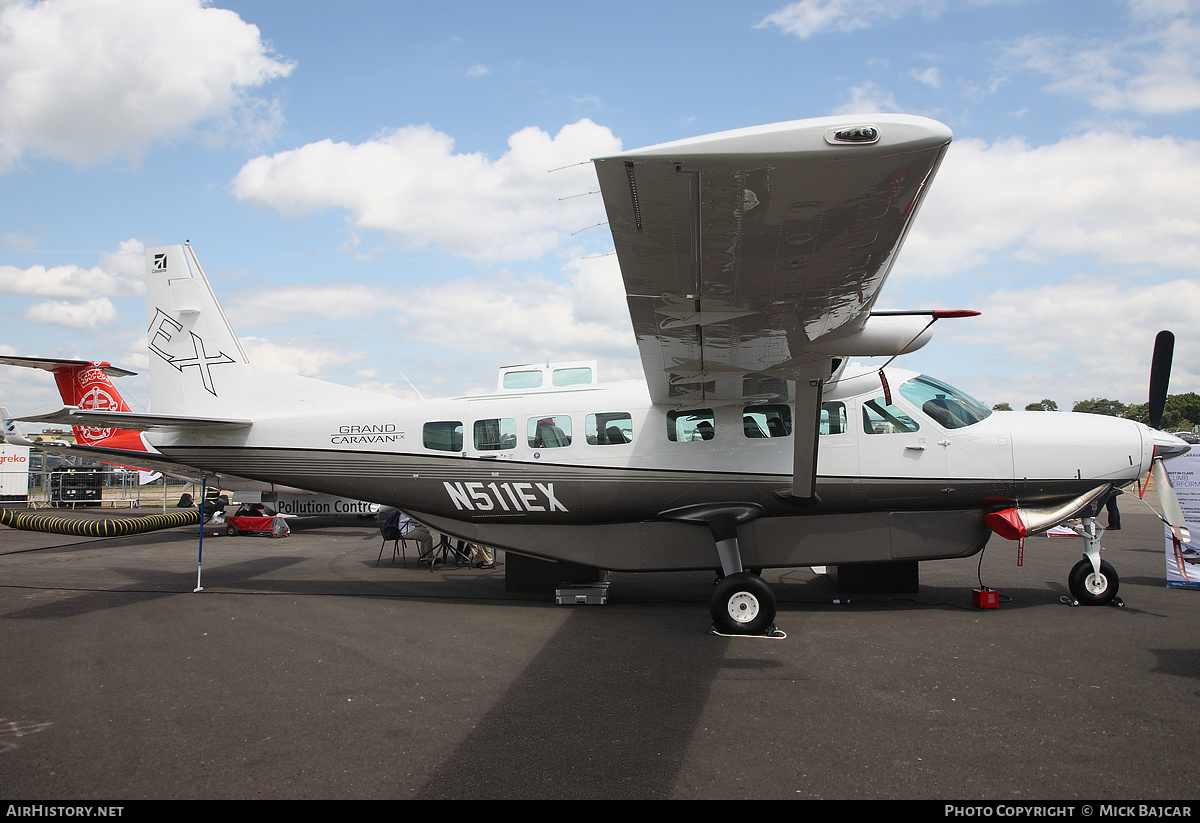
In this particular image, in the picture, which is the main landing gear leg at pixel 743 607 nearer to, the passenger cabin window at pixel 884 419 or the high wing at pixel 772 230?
the passenger cabin window at pixel 884 419

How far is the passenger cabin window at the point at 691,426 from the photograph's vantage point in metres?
8.02

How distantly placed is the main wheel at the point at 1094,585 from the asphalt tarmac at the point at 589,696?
357 millimetres

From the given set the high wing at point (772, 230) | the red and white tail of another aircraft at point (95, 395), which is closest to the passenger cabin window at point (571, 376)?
the high wing at point (772, 230)

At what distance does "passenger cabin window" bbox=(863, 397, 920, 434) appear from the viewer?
306 inches

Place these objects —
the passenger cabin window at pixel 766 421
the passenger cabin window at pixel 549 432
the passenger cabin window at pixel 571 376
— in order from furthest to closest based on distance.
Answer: the passenger cabin window at pixel 571 376 → the passenger cabin window at pixel 549 432 → the passenger cabin window at pixel 766 421

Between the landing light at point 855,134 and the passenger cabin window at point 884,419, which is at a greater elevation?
the landing light at point 855,134

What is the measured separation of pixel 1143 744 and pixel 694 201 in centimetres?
434

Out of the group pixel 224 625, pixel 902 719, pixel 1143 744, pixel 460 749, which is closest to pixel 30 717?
pixel 224 625

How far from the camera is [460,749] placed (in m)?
4.08

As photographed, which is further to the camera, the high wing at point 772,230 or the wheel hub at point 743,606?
the wheel hub at point 743,606

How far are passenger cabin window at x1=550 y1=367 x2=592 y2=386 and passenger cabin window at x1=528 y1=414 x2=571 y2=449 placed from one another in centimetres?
56

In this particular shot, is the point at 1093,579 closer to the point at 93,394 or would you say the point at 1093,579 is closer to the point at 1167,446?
the point at 1167,446

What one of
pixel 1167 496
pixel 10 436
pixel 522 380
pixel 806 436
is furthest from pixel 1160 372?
pixel 10 436

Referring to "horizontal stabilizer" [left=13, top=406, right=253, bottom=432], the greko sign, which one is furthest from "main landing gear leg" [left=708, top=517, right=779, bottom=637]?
the greko sign
